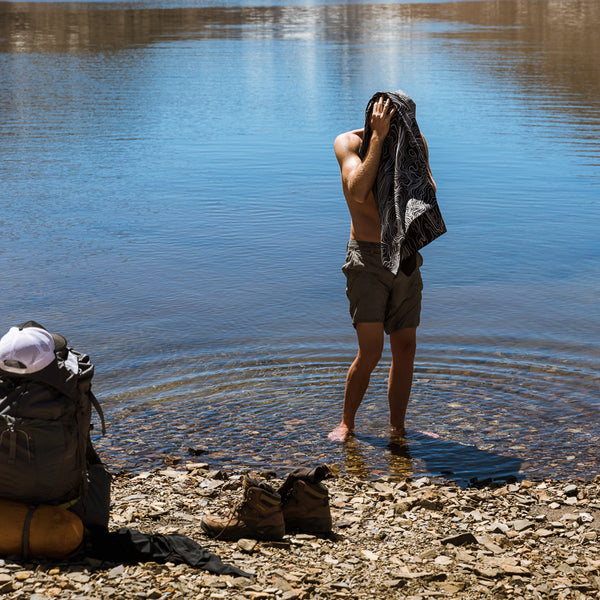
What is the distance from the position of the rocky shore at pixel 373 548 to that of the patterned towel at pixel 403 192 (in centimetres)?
136

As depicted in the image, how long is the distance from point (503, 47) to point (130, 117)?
1742cm

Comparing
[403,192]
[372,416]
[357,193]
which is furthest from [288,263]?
[403,192]

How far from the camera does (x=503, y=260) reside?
10.7m

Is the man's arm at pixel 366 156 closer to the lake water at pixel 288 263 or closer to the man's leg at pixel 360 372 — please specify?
the man's leg at pixel 360 372

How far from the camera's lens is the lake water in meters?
6.56

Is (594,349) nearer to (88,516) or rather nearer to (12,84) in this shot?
(88,516)

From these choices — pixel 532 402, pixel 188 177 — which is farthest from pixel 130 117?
pixel 532 402

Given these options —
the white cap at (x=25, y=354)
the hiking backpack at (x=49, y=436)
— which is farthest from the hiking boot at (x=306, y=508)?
the white cap at (x=25, y=354)

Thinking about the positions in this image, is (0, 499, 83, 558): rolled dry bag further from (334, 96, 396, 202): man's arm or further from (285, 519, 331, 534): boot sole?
(334, 96, 396, 202): man's arm

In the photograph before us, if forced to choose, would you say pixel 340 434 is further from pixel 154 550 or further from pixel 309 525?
pixel 154 550

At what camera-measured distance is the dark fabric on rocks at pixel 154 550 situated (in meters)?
4.25

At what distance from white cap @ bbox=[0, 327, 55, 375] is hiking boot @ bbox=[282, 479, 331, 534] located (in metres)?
1.31

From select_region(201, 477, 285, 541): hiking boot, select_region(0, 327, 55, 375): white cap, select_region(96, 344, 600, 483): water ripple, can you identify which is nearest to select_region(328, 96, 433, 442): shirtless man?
select_region(96, 344, 600, 483): water ripple

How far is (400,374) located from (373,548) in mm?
1807
